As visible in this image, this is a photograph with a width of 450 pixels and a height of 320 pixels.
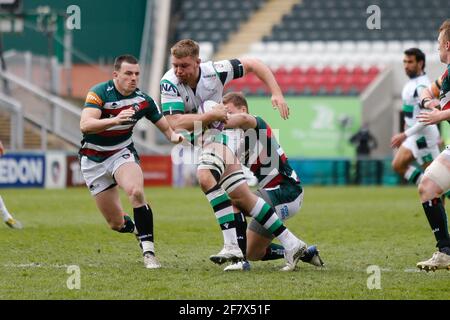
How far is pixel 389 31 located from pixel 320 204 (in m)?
15.5

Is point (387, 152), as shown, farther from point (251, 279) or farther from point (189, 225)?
point (251, 279)

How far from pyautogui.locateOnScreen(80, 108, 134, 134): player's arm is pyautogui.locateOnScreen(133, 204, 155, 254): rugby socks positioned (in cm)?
80

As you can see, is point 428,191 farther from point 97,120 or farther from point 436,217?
point 97,120

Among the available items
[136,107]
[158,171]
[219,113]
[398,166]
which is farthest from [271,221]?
[158,171]

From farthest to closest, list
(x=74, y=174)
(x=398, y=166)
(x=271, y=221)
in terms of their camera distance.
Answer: (x=74, y=174) → (x=398, y=166) → (x=271, y=221)

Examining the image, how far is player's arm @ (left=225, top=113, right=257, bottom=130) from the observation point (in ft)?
26.0

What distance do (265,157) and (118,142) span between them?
1.54 meters

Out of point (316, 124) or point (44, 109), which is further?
point (316, 124)

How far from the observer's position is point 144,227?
8.40 m

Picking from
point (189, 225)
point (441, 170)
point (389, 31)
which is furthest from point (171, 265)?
point (389, 31)

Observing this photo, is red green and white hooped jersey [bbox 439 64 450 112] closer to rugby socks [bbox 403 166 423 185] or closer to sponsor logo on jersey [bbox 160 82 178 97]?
sponsor logo on jersey [bbox 160 82 178 97]

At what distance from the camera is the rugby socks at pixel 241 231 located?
820 centimetres

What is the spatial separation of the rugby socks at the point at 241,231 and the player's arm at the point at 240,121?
0.77 meters

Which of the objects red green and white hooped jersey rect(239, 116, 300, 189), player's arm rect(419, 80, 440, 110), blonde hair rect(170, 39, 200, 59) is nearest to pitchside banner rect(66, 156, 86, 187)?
player's arm rect(419, 80, 440, 110)
